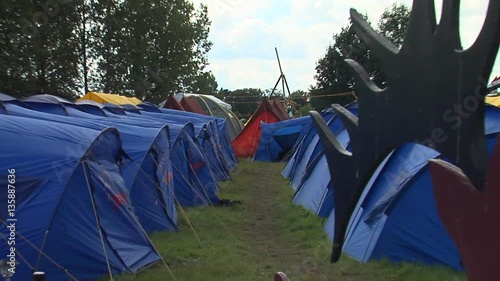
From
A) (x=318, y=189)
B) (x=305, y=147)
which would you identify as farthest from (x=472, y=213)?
(x=305, y=147)

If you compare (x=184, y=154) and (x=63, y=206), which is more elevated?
(x=63, y=206)

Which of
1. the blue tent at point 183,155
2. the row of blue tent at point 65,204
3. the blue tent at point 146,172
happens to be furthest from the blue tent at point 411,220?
the blue tent at point 183,155

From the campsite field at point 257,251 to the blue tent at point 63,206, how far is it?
422mm

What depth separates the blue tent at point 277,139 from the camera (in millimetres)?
22062

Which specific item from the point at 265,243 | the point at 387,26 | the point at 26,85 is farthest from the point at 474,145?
the point at 26,85

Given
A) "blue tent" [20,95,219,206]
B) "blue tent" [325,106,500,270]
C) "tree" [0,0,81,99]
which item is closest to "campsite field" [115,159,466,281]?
"blue tent" [325,106,500,270]

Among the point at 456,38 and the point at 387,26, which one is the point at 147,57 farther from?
the point at 456,38

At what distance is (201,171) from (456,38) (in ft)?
33.0

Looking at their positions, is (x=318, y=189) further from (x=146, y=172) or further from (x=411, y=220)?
(x=411, y=220)

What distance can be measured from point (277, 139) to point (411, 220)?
15951mm

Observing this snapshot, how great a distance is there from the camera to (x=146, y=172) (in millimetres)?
8797

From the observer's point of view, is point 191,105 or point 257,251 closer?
point 257,251

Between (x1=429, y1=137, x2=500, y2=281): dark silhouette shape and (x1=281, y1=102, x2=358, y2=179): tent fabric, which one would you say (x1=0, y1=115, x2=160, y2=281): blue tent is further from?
(x1=281, y1=102, x2=358, y2=179): tent fabric

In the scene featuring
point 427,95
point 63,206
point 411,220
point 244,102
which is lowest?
point 244,102
